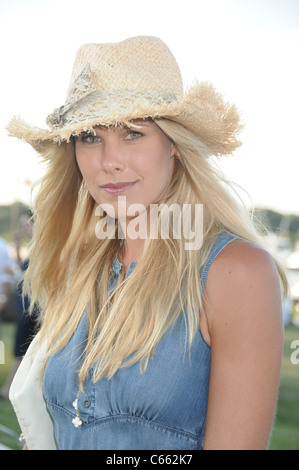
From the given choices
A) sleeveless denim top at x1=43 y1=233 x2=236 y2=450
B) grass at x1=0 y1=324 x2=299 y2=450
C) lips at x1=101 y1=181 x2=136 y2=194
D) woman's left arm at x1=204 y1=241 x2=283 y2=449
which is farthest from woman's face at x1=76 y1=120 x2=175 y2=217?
grass at x1=0 y1=324 x2=299 y2=450

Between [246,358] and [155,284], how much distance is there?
1.45ft

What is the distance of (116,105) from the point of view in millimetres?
1761

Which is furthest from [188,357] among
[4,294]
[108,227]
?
[4,294]

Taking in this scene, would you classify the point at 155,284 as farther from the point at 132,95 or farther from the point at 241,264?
the point at 132,95

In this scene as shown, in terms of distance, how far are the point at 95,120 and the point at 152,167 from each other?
0.25m

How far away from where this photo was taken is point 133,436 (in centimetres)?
160

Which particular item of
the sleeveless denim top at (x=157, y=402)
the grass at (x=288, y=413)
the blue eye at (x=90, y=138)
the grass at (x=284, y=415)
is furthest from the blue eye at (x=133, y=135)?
the grass at (x=288, y=413)

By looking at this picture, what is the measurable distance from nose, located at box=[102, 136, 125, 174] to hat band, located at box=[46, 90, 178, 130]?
89 millimetres

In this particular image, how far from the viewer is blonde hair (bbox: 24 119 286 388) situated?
167 cm

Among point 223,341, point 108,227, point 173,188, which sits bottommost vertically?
point 223,341

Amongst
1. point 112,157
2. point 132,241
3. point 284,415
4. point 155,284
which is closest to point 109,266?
point 132,241

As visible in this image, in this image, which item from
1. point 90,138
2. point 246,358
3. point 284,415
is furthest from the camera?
point 284,415

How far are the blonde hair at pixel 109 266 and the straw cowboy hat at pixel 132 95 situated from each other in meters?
0.10

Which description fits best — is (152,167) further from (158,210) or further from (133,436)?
(133,436)
